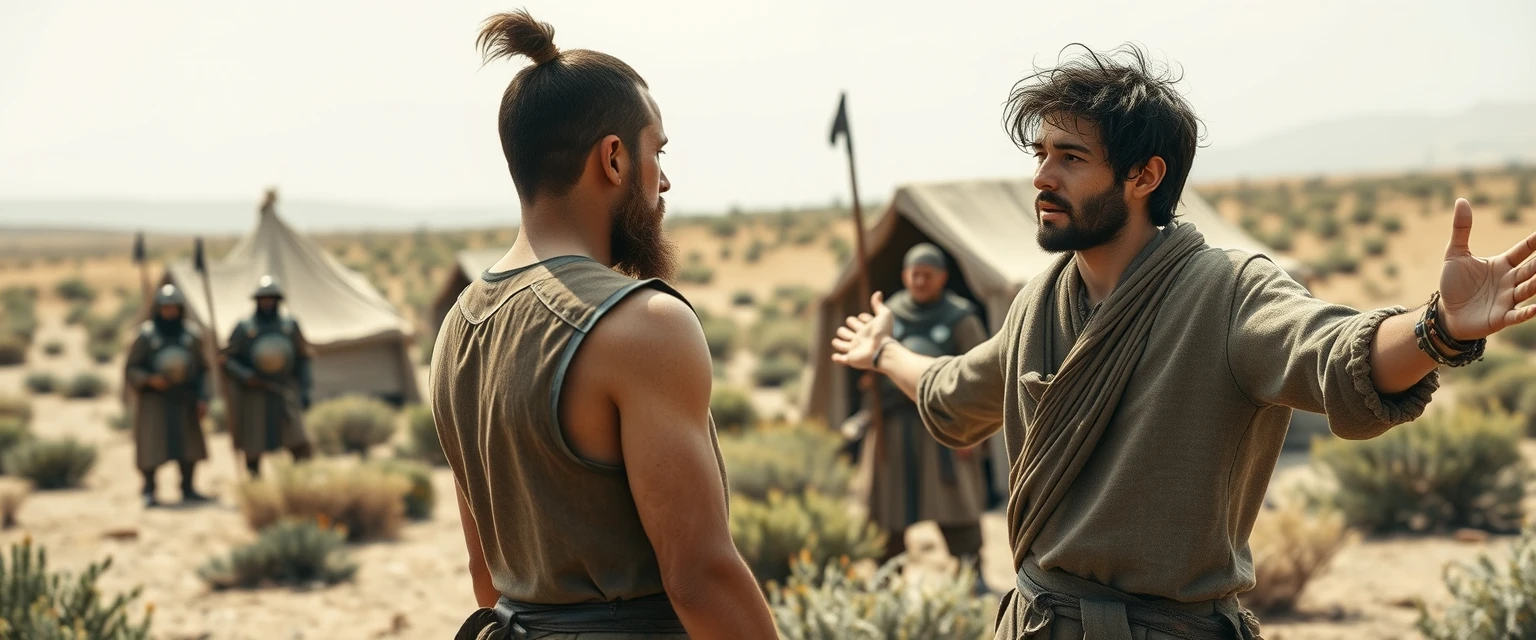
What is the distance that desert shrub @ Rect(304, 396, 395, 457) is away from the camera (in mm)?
13727

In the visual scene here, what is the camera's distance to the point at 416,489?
1029 cm

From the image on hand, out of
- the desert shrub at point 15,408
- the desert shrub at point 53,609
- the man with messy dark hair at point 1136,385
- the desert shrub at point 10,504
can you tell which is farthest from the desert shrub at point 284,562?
the desert shrub at point 15,408

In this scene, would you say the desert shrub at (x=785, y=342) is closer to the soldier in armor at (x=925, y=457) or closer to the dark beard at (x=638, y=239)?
the soldier in armor at (x=925, y=457)

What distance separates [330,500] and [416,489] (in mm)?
1035

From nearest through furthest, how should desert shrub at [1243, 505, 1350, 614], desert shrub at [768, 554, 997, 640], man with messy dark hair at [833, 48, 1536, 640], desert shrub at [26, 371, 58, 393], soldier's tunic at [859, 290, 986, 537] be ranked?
man with messy dark hair at [833, 48, 1536, 640], desert shrub at [768, 554, 997, 640], desert shrub at [1243, 505, 1350, 614], soldier's tunic at [859, 290, 986, 537], desert shrub at [26, 371, 58, 393]

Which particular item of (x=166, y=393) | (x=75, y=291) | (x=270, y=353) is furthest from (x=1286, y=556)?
(x=75, y=291)

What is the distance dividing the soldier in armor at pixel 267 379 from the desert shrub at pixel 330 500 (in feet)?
2.27

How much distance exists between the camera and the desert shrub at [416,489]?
10219 mm

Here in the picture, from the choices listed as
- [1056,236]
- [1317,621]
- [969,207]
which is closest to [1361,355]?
[1056,236]

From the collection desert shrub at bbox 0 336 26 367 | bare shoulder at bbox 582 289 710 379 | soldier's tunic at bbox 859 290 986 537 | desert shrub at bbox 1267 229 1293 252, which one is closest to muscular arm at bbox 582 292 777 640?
bare shoulder at bbox 582 289 710 379

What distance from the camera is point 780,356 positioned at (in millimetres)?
22094

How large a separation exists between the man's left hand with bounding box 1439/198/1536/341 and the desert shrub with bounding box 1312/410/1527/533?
7.00 meters

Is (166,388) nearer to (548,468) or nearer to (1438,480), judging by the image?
(1438,480)

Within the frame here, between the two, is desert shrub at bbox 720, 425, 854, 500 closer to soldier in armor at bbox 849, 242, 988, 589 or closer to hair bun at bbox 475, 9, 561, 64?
soldier in armor at bbox 849, 242, 988, 589
